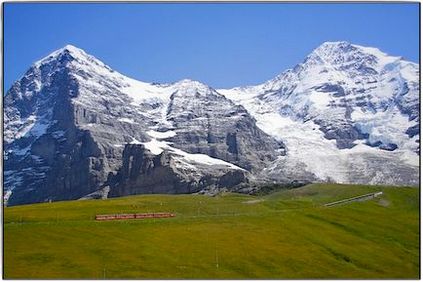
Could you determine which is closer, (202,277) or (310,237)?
(202,277)

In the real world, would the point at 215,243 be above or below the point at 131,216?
below

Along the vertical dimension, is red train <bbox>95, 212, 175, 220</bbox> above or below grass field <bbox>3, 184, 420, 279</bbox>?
above

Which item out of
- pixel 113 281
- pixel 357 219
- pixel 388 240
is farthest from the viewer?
pixel 357 219

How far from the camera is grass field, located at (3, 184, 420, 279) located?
7525 centimetres

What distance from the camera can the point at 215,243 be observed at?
89.6m

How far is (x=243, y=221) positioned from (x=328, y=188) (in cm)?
6552

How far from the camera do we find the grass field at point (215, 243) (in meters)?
75.2

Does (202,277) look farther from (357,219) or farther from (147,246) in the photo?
(357,219)

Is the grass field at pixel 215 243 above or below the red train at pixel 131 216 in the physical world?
below

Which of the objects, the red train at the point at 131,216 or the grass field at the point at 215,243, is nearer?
the grass field at the point at 215,243

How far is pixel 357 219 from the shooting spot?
11888 centimetres

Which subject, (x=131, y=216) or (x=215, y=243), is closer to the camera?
(x=215, y=243)

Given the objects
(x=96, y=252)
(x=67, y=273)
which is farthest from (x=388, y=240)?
(x=67, y=273)

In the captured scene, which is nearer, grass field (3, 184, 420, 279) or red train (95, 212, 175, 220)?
grass field (3, 184, 420, 279)
